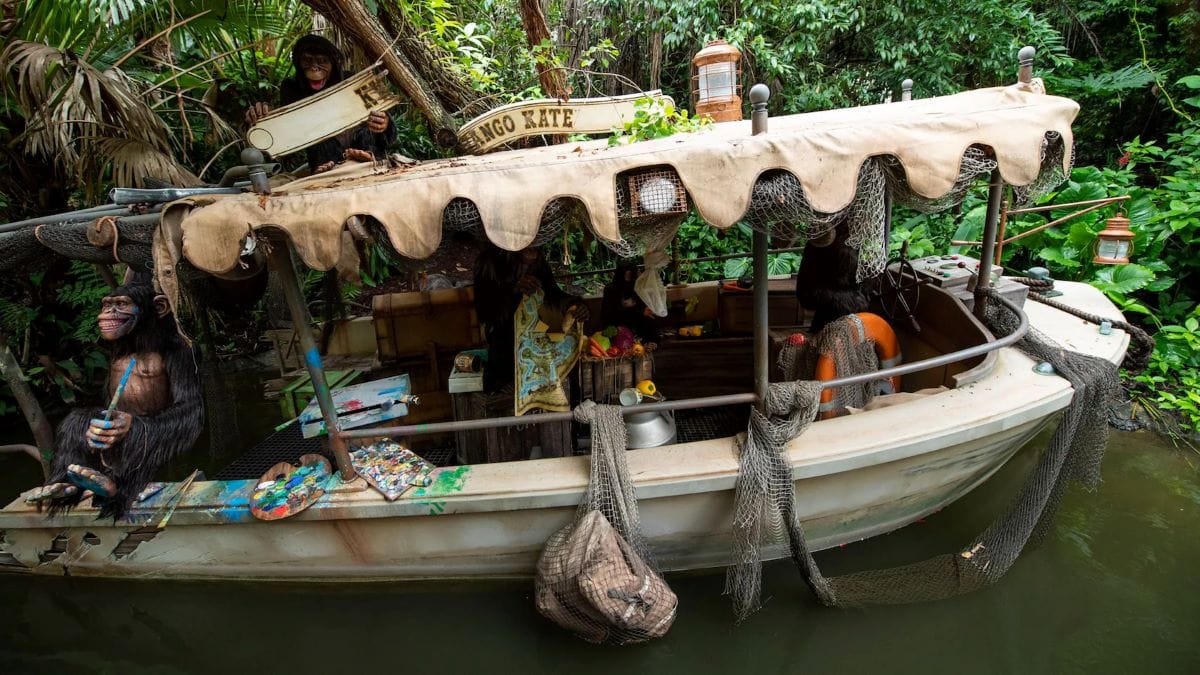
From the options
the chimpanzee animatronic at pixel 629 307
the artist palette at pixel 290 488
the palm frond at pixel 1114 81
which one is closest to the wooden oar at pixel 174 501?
the artist palette at pixel 290 488

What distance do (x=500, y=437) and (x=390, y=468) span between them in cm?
76

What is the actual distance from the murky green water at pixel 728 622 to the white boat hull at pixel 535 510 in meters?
0.27

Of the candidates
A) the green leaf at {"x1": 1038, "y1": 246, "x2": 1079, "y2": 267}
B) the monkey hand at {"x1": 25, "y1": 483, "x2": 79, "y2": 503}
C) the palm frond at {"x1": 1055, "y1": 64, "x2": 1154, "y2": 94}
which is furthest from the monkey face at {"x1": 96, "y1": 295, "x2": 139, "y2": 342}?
the palm frond at {"x1": 1055, "y1": 64, "x2": 1154, "y2": 94}

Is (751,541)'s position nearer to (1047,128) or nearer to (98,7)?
(1047,128)

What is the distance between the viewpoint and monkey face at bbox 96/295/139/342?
3.02 metres

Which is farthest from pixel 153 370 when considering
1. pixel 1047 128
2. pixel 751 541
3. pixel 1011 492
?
pixel 1011 492

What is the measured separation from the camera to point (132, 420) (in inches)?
125

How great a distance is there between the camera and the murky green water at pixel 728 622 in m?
3.18

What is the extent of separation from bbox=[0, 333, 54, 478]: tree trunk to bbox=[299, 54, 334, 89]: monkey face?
239 centimetres

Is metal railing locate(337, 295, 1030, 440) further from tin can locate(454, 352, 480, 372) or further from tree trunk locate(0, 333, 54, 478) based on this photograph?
tree trunk locate(0, 333, 54, 478)

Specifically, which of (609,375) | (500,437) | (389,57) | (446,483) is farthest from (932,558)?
(389,57)

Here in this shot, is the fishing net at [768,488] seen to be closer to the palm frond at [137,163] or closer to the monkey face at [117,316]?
the monkey face at [117,316]

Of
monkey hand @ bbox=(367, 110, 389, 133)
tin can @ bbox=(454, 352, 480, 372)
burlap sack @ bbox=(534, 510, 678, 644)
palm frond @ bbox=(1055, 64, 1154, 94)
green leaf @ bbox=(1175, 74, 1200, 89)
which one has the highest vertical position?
palm frond @ bbox=(1055, 64, 1154, 94)

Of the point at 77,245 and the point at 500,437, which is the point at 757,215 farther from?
the point at 77,245
